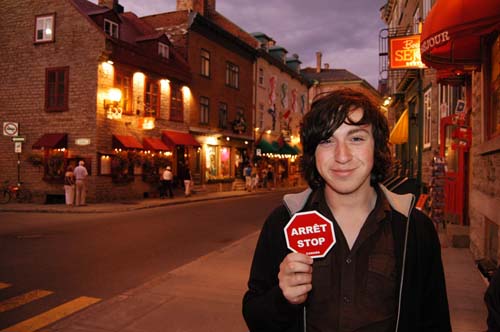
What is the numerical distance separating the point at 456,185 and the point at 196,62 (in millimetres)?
19808

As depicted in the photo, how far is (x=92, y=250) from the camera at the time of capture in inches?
339

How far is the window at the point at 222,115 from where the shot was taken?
1134 inches

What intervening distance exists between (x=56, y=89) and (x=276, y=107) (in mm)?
22332

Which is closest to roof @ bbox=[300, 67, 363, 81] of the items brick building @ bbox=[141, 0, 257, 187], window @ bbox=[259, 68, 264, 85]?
window @ bbox=[259, 68, 264, 85]

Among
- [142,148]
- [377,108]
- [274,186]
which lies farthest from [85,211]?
[274,186]

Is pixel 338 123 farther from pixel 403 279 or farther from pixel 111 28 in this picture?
pixel 111 28

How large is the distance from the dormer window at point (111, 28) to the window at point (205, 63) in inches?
275

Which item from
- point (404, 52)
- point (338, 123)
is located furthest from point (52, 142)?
point (338, 123)

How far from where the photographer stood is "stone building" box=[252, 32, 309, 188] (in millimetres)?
34600

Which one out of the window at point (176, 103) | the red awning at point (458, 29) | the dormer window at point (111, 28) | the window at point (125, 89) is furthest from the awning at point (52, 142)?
the red awning at point (458, 29)

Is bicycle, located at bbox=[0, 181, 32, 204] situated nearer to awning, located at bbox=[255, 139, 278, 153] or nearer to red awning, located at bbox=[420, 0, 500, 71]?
red awning, located at bbox=[420, 0, 500, 71]

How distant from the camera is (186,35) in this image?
82.9ft

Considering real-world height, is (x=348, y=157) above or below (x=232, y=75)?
below

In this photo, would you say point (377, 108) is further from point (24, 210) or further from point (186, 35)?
point (186, 35)
